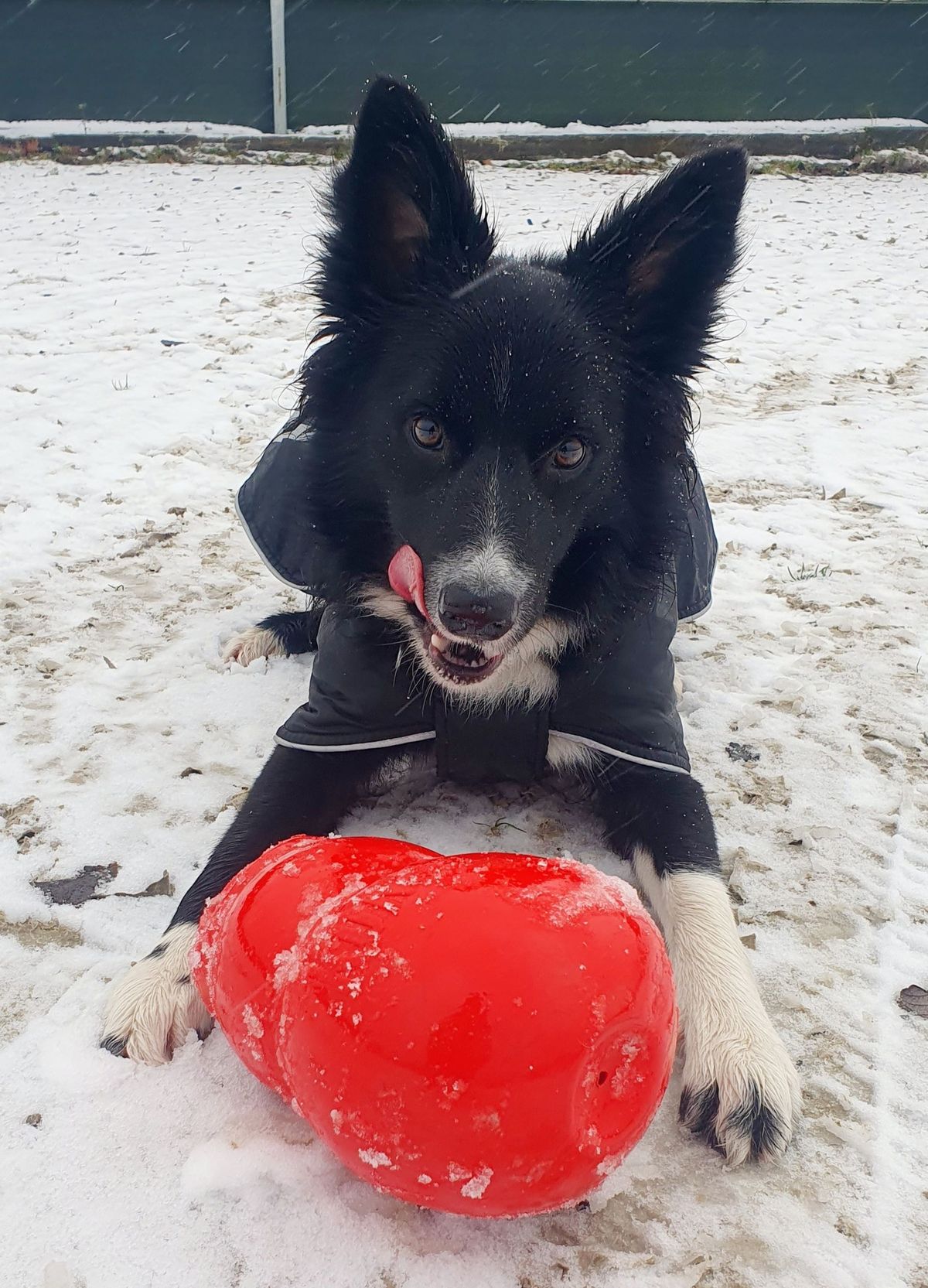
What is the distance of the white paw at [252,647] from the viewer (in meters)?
3.59

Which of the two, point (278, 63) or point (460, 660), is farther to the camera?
point (278, 63)

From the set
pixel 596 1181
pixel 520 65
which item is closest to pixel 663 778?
pixel 596 1181

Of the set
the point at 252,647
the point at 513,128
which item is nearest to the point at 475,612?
the point at 252,647

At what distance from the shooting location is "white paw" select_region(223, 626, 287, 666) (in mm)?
3587

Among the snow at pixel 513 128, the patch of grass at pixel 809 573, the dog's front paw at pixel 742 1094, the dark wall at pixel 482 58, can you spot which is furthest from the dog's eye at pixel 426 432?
the dark wall at pixel 482 58

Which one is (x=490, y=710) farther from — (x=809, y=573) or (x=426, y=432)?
(x=809, y=573)

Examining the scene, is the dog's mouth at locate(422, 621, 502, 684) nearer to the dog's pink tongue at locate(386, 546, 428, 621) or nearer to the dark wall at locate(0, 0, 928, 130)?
the dog's pink tongue at locate(386, 546, 428, 621)

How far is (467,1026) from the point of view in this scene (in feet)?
4.50

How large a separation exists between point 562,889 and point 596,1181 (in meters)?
0.43

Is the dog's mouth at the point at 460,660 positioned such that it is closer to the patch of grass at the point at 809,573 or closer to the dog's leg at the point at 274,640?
the dog's leg at the point at 274,640

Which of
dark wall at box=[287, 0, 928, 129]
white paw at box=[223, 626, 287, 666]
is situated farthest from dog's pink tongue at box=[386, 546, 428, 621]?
dark wall at box=[287, 0, 928, 129]

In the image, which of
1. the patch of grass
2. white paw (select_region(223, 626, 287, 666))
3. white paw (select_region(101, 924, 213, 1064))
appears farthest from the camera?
the patch of grass

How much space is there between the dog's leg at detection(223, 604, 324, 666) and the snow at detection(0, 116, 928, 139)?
43.4ft

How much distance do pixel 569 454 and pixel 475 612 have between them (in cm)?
55
